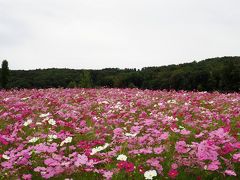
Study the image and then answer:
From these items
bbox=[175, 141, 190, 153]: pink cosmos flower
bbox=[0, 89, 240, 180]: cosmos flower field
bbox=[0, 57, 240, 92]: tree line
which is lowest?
bbox=[0, 57, 240, 92]: tree line

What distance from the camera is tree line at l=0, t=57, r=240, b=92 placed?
187ft

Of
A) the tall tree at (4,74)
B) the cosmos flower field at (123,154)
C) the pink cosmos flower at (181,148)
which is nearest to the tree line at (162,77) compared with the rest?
the tall tree at (4,74)

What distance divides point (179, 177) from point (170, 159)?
623mm

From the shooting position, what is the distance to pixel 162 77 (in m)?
69.9

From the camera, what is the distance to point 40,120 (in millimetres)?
7844

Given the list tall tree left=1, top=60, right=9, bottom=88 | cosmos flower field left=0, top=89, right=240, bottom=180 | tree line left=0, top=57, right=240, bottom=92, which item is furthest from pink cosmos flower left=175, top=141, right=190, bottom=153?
tall tree left=1, top=60, right=9, bottom=88

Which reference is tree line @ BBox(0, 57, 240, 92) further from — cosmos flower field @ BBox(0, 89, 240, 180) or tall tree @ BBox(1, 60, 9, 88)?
cosmos flower field @ BBox(0, 89, 240, 180)

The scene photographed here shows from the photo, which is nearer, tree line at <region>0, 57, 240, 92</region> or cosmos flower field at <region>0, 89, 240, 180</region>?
cosmos flower field at <region>0, 89, 240, 180</region>

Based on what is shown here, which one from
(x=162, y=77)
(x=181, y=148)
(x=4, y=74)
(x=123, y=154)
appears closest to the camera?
(x=181, y=148)

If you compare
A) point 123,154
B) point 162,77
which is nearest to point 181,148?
point 123,154

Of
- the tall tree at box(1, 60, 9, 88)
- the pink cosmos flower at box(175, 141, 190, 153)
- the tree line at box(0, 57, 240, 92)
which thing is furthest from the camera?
the tall tree at box(1, 60, 9, 88)

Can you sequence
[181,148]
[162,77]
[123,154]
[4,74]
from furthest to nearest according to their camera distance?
[4,74]
[162,77]
[123,154]
[181,148]

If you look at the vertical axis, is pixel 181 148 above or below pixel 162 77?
above

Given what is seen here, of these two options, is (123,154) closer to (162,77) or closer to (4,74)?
(162,77)
